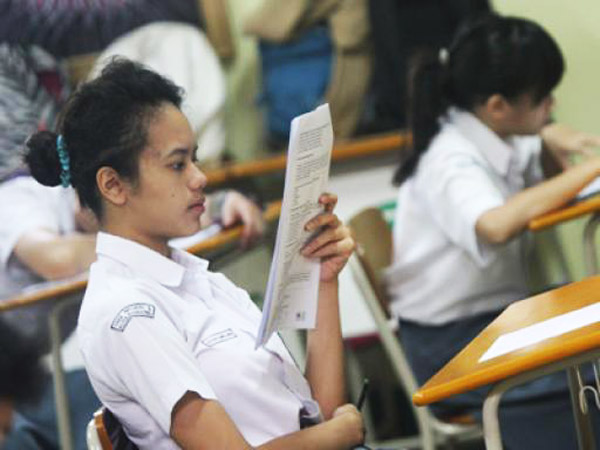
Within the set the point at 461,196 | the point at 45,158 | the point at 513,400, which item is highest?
the point at 45,158

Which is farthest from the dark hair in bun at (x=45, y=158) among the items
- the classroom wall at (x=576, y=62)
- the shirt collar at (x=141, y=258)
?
the classroom wall at (x=576, y=62)

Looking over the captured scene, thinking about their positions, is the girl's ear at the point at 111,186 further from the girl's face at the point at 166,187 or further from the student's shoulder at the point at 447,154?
the student's shoulder at the point at 447,154

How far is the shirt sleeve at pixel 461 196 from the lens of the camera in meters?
2.32

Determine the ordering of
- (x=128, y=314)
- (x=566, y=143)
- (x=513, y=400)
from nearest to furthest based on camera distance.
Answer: (x=128, y=314)
(x=513, y=400)
(x=566, y=143)

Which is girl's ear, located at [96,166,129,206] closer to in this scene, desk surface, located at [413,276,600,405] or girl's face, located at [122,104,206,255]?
girl's face, located at [122,104,206,255]

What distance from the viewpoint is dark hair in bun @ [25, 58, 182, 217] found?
1478mm

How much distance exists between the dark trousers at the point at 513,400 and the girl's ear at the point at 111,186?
716mm

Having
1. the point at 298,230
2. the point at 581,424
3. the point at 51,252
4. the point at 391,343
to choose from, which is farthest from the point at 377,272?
the point at 298,230

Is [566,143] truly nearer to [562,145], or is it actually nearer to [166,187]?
[562,145]

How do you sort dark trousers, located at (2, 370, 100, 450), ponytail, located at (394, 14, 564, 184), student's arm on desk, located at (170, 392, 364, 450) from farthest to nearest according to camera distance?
ponytail, located at (394, 14, 564, 184), dark trousers, located at (2, 370, 100, 450), student's arm on desk, located at (170, 392, 364, 450)

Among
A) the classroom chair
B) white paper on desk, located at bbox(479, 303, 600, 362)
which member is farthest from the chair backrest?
white paper on desk, located at bbox(479, 303, 600, 362)

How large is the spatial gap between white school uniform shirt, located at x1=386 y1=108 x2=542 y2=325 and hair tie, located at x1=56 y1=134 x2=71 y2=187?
106 cm

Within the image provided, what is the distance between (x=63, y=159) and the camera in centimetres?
149

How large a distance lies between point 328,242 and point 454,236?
2.98 ft
